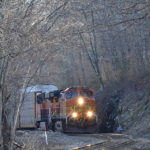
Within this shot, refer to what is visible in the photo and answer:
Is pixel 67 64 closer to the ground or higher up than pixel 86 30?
higher up

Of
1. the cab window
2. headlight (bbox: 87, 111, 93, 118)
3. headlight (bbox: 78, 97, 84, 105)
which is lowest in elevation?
headlight (bbox: 87, 111, 93, 118)

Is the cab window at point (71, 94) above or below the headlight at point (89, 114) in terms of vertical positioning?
above

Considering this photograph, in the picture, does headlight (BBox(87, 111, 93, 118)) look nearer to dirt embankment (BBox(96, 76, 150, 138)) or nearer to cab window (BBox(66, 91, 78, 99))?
cab window (BBox(66, 91, 78, 99))

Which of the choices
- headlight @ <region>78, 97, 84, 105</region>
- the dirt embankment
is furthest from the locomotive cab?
the dirt embankment

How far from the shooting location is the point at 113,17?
875 cm

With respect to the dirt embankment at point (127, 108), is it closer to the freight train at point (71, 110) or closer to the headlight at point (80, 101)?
the freight train at point (71, 110)

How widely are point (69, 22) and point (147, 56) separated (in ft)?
66.7

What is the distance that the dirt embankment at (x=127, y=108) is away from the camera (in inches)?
846

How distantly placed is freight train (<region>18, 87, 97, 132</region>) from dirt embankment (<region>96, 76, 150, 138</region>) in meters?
1.96

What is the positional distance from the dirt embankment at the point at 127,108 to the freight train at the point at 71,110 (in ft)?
6.43

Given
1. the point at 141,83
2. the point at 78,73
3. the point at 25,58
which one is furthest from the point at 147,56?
the point at 25,58

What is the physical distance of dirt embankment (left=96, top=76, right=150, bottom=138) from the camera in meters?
21.5

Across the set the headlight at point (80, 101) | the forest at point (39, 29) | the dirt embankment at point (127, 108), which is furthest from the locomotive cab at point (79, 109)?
the forest at point (39, 29)

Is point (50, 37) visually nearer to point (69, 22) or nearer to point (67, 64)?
point (69, 22)
